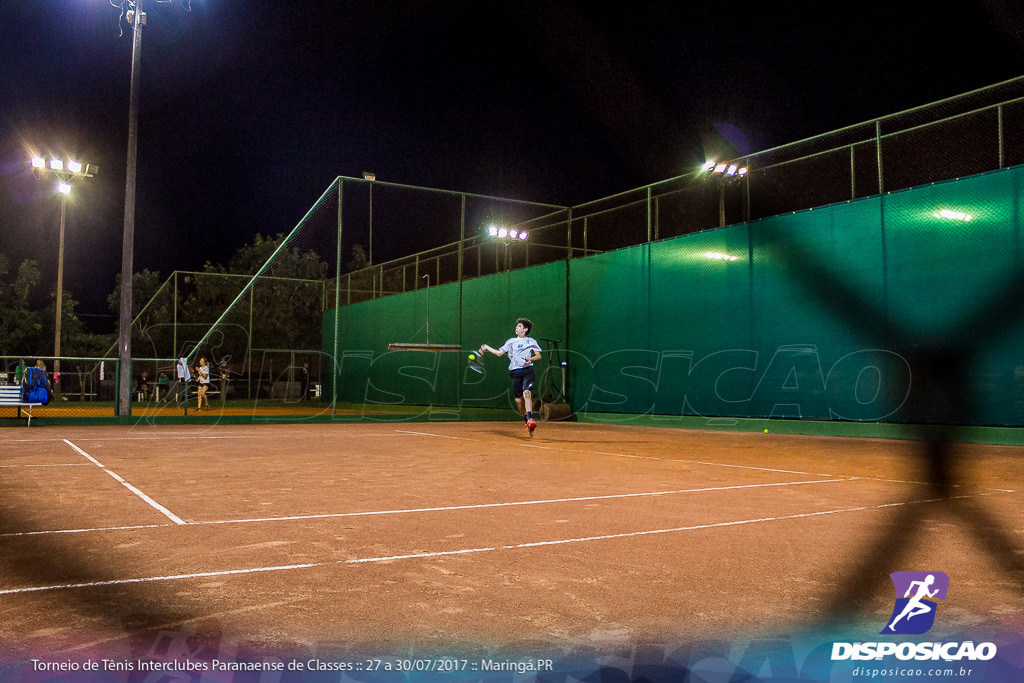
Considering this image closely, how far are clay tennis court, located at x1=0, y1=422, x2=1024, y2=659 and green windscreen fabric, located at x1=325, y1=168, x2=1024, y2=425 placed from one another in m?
4.40

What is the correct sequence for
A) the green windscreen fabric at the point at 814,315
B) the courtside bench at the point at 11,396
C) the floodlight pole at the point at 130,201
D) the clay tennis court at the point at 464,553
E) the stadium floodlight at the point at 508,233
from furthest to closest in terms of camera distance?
the stadium floodlight at the point at 508,233
the floodlight pole at the point at 130,201
the courtside bench at the point at 11,396
the green windscreen fabric at the point at 814,315
the clay tennis court at the point at 464,553

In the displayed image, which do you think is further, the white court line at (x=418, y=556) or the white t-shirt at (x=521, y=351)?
the white t-shirt at (x=521, y=351)

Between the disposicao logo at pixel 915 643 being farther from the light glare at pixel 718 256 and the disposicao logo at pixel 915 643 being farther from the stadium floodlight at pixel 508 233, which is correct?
the stadium floodlight at pixel 508 233

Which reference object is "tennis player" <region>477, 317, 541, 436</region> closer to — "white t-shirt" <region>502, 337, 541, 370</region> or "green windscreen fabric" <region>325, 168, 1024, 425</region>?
"white t-shirt" <region>502, 337, 541, 370</region>

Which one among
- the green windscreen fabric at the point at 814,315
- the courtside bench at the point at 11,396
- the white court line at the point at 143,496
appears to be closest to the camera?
the white court line at the point at 143,496

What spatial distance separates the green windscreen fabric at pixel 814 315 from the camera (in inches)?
415

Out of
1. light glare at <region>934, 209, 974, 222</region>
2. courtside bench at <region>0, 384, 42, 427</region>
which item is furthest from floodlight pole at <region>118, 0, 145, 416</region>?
light glare at <region>934, 209, 974, 222</region>

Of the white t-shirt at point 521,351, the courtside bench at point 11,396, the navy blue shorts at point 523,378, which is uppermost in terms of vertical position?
the white t-shirt at point 521,351

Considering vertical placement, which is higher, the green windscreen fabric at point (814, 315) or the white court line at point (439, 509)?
the green windscreen fabric at point (814, 315)

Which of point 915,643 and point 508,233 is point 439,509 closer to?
point 915,643

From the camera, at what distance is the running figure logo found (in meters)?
2.31

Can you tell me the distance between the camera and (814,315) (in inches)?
500

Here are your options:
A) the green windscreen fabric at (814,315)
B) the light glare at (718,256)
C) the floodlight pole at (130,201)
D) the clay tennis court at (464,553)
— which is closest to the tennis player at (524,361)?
the clay tennis court at (464,553)

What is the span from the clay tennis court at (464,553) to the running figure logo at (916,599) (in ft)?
0.18
